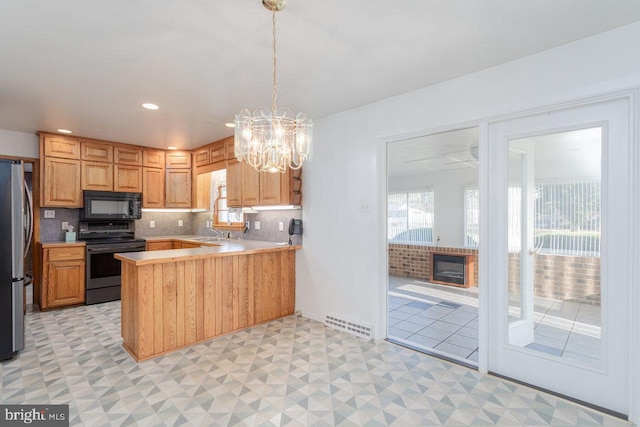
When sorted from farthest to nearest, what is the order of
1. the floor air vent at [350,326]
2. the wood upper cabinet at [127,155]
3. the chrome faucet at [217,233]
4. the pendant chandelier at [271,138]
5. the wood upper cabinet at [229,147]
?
the chrome faucet at [217,233] < the wood upper cabinet at [127,155] < the wood upper cabinet at [229,147] < the floor air vent at [350,326] < the pendant chandelier at [271,138]

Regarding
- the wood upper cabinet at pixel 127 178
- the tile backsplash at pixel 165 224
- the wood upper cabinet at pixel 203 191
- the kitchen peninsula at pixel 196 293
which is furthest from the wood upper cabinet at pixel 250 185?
the tile backsplash at pixel 165 224

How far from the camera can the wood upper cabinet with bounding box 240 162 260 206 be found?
4090 mm

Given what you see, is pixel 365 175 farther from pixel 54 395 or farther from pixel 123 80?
pixel 54 395

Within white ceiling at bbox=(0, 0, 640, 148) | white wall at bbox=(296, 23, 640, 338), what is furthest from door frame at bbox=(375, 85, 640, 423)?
white ceiling at bbox=(0, 0, 640, 148)

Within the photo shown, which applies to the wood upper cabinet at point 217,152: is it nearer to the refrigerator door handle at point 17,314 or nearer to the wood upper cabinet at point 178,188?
the wood upper cabinet at point 178,188

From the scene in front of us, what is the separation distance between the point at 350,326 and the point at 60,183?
4.27 meters

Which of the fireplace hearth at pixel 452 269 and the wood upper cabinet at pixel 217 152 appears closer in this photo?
the wood upper cabinet at pixel 217 152

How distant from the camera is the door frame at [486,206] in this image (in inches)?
76.6

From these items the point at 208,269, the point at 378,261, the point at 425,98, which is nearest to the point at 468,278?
the point at 378,261

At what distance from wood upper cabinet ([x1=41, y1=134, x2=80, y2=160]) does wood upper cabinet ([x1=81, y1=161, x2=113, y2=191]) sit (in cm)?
18

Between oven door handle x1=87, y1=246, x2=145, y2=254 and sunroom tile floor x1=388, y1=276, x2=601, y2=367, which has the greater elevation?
oven door handle x1=87, y1=246, x2=145, y2=254

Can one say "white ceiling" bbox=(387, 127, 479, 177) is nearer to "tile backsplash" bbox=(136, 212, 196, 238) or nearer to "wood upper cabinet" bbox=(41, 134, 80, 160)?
"tile backsplash" bbox=(136, 212, 196, 238)

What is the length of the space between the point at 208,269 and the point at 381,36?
2.54 metres

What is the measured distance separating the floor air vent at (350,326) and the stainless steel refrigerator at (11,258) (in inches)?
111
